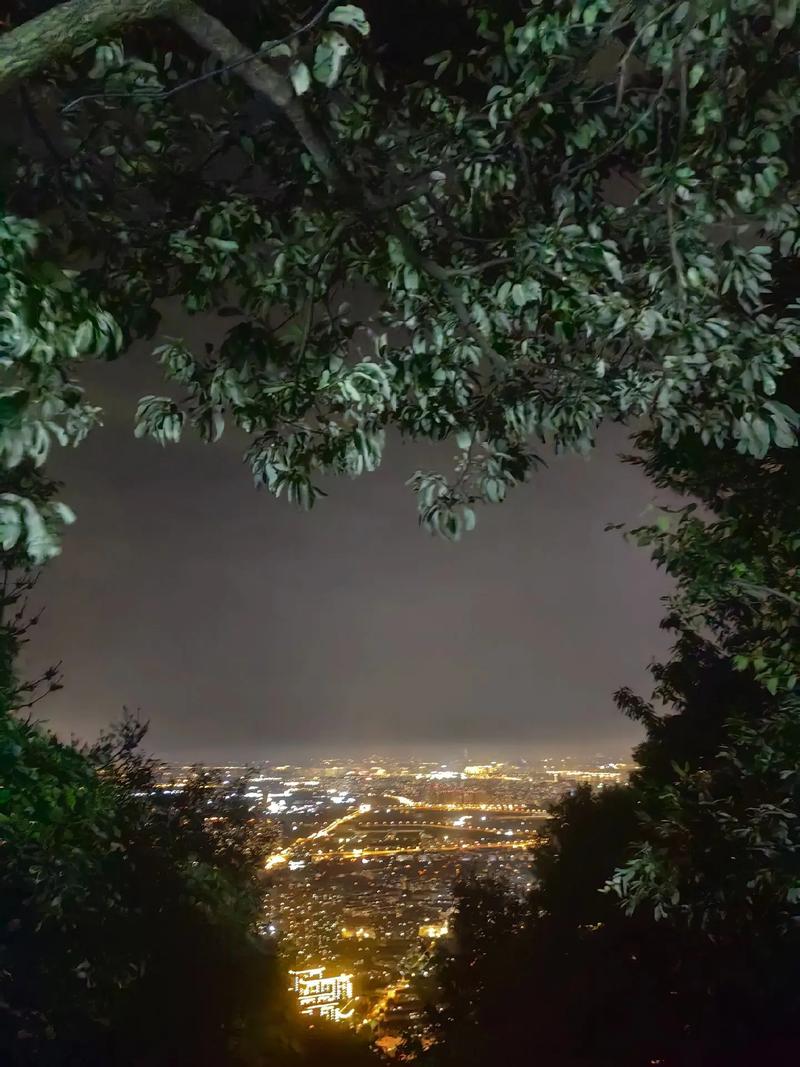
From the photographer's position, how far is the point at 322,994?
1352cm

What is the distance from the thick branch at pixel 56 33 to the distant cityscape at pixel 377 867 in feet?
36.4

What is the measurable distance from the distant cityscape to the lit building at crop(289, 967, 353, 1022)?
0.10 feet

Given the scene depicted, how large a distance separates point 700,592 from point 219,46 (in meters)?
3.53

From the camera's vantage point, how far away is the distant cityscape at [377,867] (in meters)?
14.2

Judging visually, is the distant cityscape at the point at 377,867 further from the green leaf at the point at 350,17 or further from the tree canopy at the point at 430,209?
the green leaf at the point at 350,17

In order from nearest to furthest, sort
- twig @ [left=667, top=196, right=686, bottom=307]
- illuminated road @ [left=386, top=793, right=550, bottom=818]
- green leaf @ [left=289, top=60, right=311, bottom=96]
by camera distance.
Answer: green leaf @ [left=289, top=60, right=311, bottom=96] → twig @ [left=667, top=196, right=686, bottom=307] → illuminated road @ [left=386, top=793, right=550, bottom=818]

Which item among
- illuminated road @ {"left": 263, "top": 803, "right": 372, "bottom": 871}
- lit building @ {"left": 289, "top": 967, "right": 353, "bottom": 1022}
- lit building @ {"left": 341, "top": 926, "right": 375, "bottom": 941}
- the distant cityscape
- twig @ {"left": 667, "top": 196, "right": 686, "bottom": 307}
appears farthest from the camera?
illuminated road @ {"left": 263, "top": 803, "right": 372, "bottom": 871}

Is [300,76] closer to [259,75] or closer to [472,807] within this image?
[259,75]

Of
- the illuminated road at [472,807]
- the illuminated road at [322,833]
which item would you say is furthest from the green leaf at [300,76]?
the illuminated road at [472,807]

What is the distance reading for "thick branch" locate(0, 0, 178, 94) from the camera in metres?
2.27

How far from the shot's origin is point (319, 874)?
24.7 m

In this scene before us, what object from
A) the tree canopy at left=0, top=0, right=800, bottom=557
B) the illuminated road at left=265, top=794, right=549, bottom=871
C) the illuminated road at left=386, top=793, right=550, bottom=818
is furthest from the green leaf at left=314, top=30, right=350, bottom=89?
the illuminated road at left=386, top=793, right=550, bottom=818

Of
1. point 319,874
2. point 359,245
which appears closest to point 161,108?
point 359,245

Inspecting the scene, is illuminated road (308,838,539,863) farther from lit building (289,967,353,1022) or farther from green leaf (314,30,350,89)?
green leaf (314,30,350,89)
